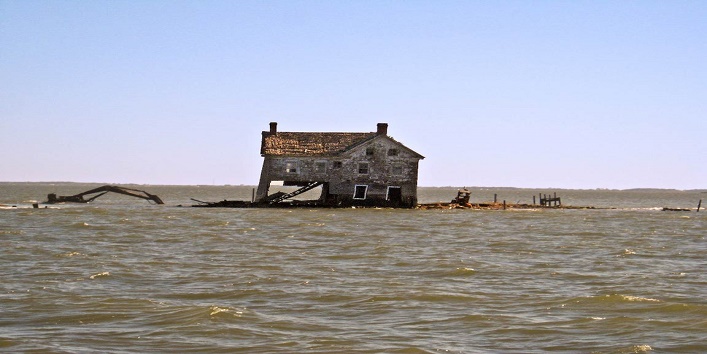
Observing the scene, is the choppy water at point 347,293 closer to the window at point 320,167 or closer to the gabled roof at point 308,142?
the window at point 320,167

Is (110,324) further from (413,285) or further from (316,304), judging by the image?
(413,285)

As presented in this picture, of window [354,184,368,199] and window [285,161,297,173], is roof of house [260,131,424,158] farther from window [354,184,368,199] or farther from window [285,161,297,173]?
window [354,184,368,199]

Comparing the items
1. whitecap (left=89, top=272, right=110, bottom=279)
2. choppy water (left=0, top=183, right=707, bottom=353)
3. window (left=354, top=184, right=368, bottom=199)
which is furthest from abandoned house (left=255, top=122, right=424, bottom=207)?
whitecap (left=89, top=272, right=110, bottom=279)

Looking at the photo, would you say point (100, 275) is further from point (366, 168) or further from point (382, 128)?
point (382, 128)

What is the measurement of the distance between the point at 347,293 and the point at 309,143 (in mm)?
42432

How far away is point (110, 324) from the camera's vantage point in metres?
15.5

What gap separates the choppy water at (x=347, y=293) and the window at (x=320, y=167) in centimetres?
2196

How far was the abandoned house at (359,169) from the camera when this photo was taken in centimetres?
5962

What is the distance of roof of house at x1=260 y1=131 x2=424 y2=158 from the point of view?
197 feet

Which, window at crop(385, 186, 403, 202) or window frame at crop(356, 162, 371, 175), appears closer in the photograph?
window frame at crop(356, 162, 371, 175)

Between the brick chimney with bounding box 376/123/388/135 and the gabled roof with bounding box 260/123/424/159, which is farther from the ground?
the brick chimney with bounding box 376/123/388/135

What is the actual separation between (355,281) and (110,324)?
7.26 meters

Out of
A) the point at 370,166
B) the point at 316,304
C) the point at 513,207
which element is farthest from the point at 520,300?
the point at 513,207

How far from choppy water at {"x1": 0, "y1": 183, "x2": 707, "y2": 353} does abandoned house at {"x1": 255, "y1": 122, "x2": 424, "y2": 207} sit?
21.8 meters
